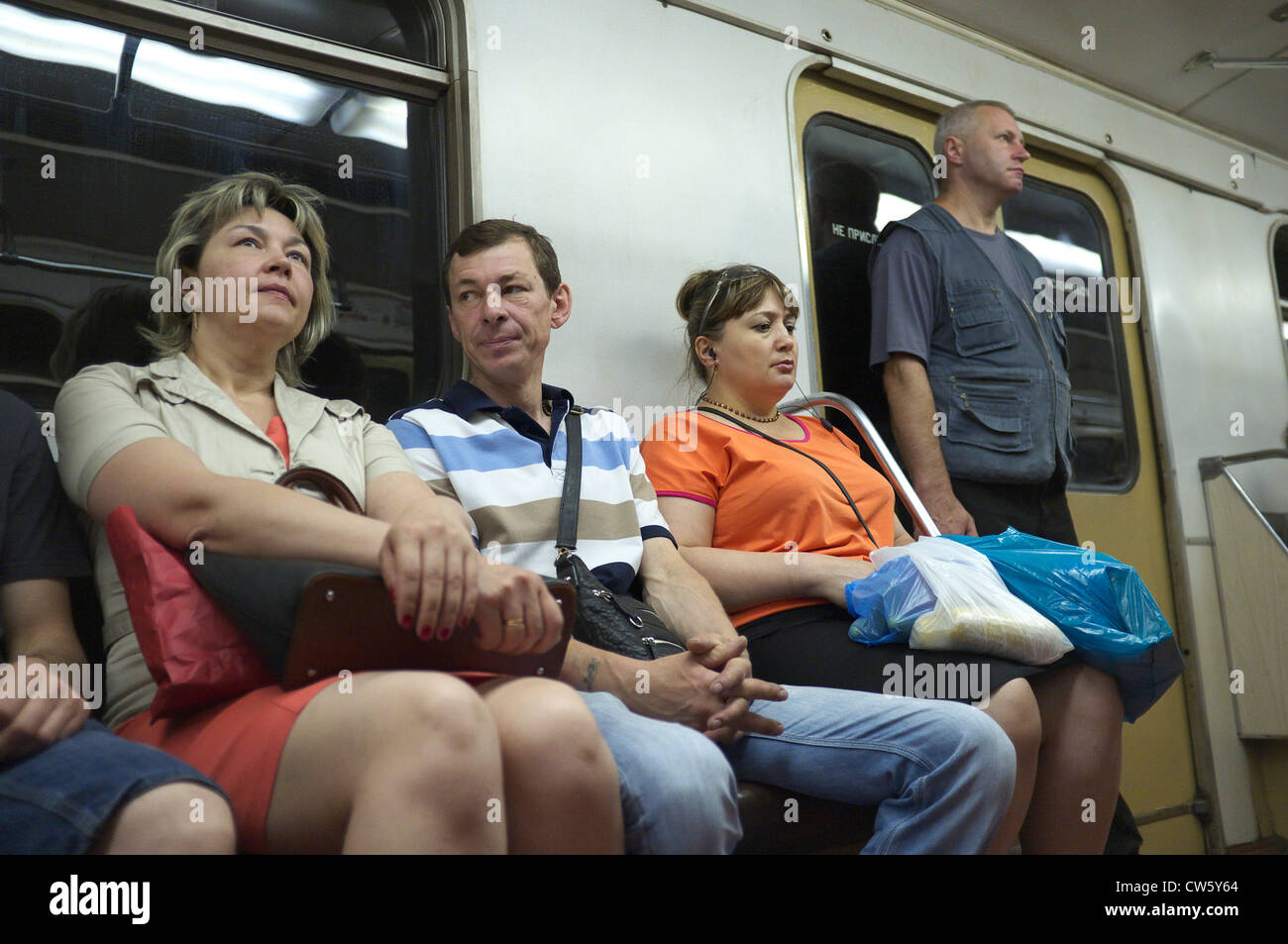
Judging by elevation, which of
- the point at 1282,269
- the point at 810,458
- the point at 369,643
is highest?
the point at 1282,269

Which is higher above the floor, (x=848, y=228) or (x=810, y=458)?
(x=848, y=228)

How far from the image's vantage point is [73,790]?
3.76ft

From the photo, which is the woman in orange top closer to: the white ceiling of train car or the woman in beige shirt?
the woman in beige shirt

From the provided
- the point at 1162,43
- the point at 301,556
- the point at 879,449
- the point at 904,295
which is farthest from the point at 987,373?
the point at 301,556

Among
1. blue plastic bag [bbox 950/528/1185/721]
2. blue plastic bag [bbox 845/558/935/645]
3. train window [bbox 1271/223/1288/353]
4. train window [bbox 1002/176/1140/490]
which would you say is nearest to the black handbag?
blue plastic bag [bbox 845/558/935/645]

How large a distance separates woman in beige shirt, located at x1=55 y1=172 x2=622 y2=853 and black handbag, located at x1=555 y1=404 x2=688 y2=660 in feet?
1.00

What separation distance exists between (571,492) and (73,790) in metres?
1.04

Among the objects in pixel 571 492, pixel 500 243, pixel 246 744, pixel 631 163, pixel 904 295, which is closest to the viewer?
pixel 246 744

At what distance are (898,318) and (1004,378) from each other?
1.31 feet

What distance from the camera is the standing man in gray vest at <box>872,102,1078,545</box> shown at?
3172 mm

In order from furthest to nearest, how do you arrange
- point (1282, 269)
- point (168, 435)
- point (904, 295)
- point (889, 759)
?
point (1282, 269) < point (904, 295) < point (889, 759) < point (168, 435)

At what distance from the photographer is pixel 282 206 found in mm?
2023

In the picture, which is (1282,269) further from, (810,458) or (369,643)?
(369,643)

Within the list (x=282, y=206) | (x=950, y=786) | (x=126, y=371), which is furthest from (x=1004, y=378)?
(x=126, y=371)
